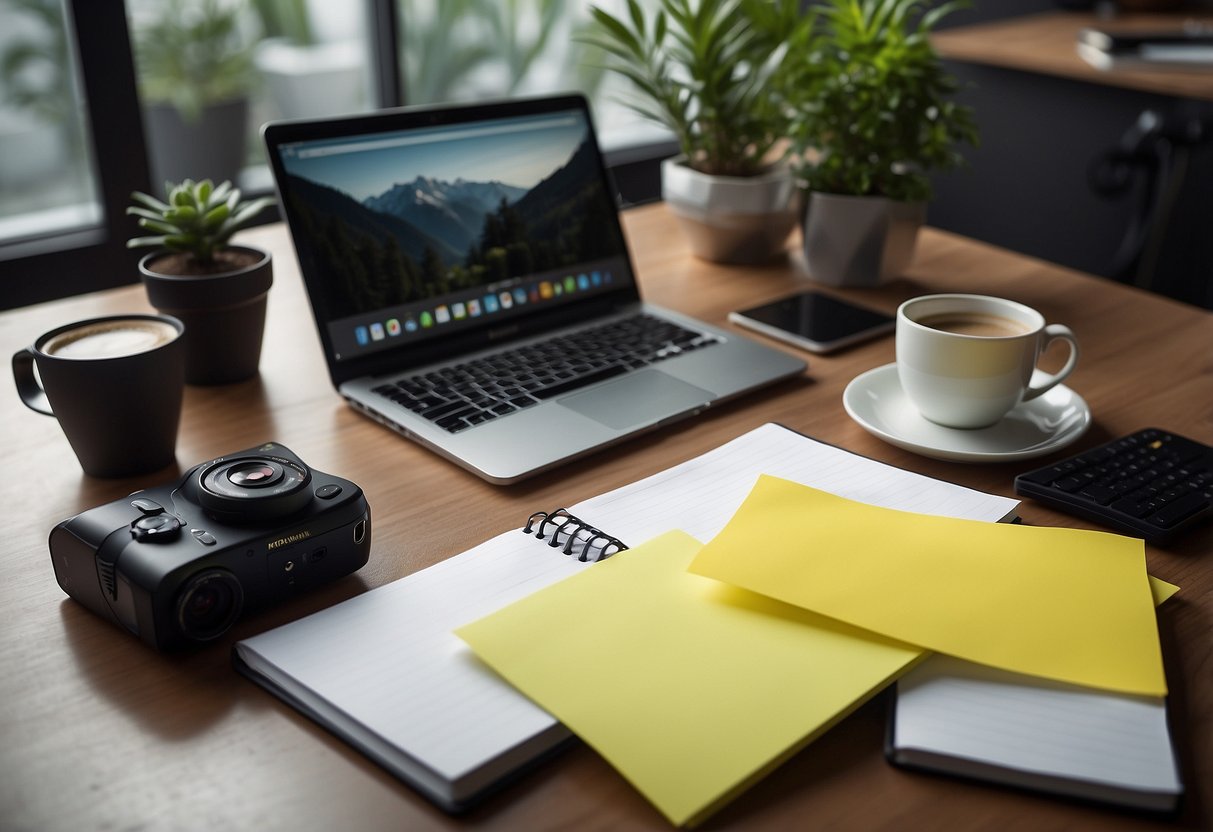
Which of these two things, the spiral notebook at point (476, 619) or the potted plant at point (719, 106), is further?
the potted plant at point (719, 106)

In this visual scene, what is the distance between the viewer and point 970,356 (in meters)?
0.94

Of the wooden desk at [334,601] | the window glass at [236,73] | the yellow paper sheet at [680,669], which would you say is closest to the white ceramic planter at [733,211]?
the wooden desk at [334,601]

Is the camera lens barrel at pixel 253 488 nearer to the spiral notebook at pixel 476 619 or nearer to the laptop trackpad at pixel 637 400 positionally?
the spiral notebook at pixel 476 619

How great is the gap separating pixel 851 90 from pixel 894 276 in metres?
0.24

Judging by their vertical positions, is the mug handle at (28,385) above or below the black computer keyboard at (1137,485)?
above

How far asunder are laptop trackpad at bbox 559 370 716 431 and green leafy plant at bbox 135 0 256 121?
5.71ft

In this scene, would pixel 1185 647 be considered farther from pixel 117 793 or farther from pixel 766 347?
pixel 117 793

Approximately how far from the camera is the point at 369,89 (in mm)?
2473

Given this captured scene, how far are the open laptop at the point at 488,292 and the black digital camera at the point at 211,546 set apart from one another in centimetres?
18

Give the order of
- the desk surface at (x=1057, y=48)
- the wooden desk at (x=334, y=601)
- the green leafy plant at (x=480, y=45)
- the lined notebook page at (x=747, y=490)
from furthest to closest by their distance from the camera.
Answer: the green leafy plant at (x=480, y=45) → the desk surface at (x=1057, y=48) → the lined notebook page at (x=747, y=490) → the wooden desk at (x=334, y=601)

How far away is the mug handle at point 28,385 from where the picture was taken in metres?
0.89

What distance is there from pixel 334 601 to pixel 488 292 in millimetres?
468

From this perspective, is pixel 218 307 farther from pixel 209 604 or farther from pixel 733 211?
pixel 733 211

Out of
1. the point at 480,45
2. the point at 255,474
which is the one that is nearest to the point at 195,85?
the point at 480,45
